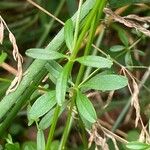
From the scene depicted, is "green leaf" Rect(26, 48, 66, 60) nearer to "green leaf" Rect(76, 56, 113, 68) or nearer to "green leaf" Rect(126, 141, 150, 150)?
"green leaf" Rect(76, 56, 113, 68)

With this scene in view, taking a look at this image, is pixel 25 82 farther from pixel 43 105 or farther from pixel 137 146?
pixel 137 146

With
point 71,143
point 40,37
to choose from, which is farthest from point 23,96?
point 71,143

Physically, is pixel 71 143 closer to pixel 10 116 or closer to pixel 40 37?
pixel 40 37

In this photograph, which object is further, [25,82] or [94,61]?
[25,82]

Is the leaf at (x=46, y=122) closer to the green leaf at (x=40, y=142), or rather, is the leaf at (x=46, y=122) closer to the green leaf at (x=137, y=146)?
the green leaf at (x=40, y=142)

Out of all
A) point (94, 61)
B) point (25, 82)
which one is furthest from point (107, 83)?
point (25, 82)

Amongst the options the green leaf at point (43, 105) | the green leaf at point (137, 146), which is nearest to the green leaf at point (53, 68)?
the green leaf at point (43, 105)

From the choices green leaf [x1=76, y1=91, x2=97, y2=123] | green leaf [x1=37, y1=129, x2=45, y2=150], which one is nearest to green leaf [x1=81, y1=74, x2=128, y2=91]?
green leaf [x1=76, y1=91, x2=97, y2=123]
